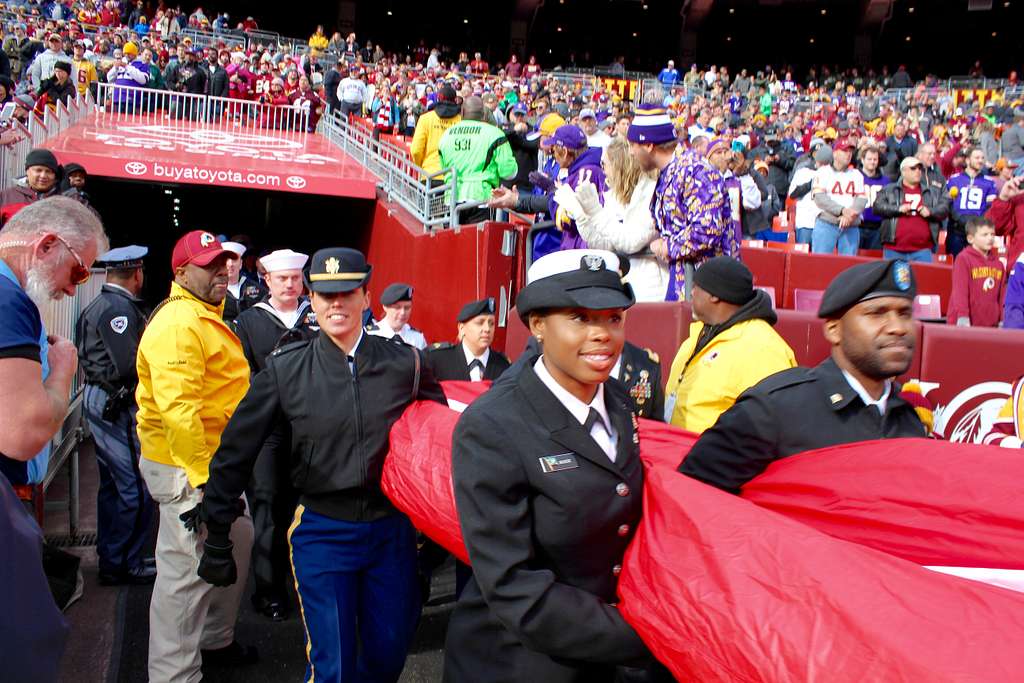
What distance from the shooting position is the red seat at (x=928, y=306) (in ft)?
31.9

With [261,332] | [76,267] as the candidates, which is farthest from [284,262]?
[76,267]

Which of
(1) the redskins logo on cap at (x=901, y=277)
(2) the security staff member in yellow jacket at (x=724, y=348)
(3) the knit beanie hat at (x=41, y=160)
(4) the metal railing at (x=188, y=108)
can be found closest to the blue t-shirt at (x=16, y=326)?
(2) the security staff member in yellow jacket at (x=724, y=348)

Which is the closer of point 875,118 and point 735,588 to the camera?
point 735,588

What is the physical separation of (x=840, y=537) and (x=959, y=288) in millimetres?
7314

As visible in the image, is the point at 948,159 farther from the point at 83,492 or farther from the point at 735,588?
the point at 735,588

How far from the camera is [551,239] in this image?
8.05 meters

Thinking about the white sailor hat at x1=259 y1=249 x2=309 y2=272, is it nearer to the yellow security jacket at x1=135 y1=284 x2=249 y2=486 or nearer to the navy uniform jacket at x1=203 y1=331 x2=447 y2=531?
the yellow security jacket at x1=135 y1=284 x2=249 y2=486

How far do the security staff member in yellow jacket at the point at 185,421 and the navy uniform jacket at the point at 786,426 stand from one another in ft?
8.26

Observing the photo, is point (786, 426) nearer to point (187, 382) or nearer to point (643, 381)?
point (643, 381)

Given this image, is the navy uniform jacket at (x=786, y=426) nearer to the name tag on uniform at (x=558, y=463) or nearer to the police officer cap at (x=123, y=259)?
the name tag on uniform at (x=558, y=463)

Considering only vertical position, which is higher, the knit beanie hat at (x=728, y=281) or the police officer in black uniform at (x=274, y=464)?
the knit beanie hat at (x=728, y=281)

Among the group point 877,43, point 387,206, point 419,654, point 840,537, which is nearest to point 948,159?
point 387,206

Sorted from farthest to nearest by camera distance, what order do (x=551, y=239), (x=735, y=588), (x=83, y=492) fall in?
1. (x=551, y=239)
2. (x=83, y=492)
3. (x=735, y=588)

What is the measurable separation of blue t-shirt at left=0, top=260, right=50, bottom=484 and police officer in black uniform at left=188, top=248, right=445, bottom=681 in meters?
1.06
